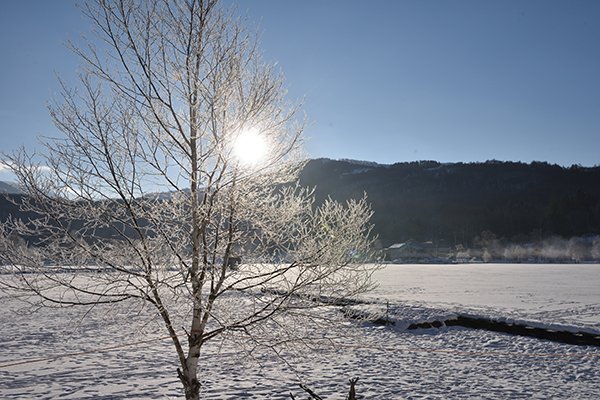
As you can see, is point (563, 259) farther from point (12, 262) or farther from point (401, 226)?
point (12, 262)

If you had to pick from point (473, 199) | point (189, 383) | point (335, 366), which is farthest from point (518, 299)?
point (473, 199)

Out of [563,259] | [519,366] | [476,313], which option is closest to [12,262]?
[519,366]

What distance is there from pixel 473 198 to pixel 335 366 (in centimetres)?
13639

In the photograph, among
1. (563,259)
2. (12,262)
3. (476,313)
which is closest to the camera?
(12,262)

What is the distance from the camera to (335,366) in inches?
444

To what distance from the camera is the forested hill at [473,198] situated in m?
111

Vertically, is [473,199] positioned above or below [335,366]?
above

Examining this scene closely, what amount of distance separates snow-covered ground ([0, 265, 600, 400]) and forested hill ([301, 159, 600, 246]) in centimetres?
7429

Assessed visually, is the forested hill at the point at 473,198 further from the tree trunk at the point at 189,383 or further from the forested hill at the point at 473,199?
the tree trunk at the point at 189,383

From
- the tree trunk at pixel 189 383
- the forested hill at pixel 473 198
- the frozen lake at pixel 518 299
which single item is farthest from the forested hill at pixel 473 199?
the tree trunk at pixel 189 383

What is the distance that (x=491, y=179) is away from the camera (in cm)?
15012

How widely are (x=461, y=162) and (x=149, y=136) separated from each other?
176 metres

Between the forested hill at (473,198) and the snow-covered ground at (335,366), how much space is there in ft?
244

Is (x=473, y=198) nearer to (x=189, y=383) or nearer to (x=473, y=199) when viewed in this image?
(x=473, y=199)
